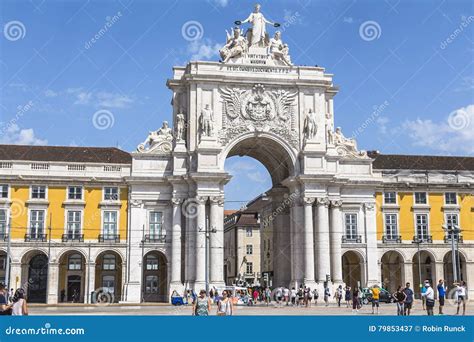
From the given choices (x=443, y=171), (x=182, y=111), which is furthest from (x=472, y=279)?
(x=182, y=111)

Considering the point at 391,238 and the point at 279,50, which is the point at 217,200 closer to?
the point at 279,50

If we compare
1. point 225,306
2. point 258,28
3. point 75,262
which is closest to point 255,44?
point 258,28

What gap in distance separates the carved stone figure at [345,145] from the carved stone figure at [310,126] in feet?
8.93

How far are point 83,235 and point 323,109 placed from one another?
24.2 m

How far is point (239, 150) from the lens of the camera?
64.0 m

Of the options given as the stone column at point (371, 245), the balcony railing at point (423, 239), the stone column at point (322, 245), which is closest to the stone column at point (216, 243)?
the stone column at point (322, 245)

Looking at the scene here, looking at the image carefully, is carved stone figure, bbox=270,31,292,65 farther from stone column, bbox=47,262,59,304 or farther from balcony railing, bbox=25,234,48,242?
stone column, bbox=47,262,59,304

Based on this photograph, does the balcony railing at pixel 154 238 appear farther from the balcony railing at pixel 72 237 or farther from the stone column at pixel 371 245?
the stone column at pixel 371 245

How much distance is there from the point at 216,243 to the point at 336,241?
1080 cm

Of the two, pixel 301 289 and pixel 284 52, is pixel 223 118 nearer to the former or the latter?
pixel 284 52

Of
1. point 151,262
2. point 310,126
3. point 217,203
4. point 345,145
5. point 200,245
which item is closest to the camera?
point 200,245

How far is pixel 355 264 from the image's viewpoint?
64.4 m

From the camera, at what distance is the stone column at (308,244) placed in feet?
189

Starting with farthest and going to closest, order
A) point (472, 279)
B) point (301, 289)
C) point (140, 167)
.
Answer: point (472, 279)
point (140, 167)
point (301, 289)
